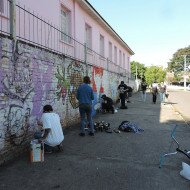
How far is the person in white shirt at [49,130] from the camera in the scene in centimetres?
743

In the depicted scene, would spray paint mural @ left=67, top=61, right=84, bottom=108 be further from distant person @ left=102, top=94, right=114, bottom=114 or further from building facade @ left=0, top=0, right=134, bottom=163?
distant person @ left=102, top=94, right=114, bottom=114

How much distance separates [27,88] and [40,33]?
4017 millimetres

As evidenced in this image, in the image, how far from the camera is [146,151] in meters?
8.09

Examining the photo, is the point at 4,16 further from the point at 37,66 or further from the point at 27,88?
the point at 27,88

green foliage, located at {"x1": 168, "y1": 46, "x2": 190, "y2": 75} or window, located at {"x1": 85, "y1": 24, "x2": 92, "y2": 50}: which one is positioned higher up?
green foliage, located at {"x1": 168, "y1": 46, "x2": 190, "y2": 75}

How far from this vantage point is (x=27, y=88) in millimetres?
7969

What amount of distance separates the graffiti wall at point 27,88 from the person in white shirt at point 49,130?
56 cm

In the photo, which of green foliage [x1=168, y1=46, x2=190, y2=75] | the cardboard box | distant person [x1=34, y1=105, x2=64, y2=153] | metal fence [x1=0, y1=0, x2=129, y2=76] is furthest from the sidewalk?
green foliage [x1=168, y1=46, x2=190, y2=75]

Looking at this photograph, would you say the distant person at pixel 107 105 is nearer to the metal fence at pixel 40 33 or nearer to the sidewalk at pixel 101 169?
the metal fence at pixel 40 33

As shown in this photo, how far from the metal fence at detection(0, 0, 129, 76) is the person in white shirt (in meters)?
1.92

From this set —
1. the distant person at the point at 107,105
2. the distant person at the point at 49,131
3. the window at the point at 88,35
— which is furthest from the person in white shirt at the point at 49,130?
the window at the point at 88,35

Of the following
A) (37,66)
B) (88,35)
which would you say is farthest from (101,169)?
(88,35)

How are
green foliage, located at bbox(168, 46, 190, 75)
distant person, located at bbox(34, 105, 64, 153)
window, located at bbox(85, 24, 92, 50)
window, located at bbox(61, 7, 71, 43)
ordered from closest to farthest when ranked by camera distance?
distant person, located at bbox(34, 105, 64, 153) < window, located at bbox(61, 7, 71, 43) < window, located at bbox(85, 24, 92, 50) < green foliage, located at bbox(168, 46, 190, 75)

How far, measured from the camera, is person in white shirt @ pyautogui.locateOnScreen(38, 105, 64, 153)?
24.4 ft
